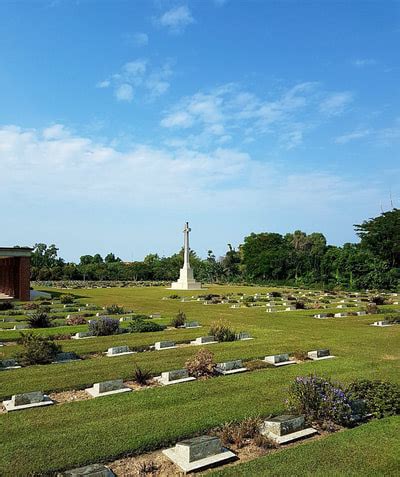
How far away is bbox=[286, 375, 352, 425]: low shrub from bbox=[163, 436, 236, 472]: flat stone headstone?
207cm

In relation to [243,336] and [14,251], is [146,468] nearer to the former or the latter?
[243,336]

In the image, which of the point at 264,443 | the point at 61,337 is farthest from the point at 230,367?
the point at 61,337

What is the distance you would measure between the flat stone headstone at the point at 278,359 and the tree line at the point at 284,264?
1716 inches

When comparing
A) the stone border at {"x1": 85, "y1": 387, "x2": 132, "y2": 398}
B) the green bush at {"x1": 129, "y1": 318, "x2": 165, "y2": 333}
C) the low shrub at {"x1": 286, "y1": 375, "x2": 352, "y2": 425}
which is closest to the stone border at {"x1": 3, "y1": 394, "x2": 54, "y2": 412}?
the stone border at {"x1": 85, "y1": 387, "x2": 132, "y2": 398}

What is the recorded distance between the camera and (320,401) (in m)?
8.12

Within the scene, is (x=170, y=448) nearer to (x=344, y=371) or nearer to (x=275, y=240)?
(x=344, y=371)

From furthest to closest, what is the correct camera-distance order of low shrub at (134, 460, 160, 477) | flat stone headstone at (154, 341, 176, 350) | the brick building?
the brick building, flat stone headstone at (154, 341, 176, 350), low shrub at (134, 460, 160, 477)

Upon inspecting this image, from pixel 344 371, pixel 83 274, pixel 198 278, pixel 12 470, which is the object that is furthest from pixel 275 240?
pixel 12 470

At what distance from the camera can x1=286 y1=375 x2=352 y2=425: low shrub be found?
789 centimetres

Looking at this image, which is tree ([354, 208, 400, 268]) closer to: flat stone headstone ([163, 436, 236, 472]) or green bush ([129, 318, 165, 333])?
green bush ([129, 318, 165, 333])

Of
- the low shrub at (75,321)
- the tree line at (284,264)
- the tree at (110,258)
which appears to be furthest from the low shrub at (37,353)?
the tree at (110,258)

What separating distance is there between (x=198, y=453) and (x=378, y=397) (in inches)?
159

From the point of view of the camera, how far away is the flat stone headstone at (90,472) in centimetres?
570

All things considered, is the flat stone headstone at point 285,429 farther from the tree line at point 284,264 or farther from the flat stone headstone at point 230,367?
the tree line at point 284,264
